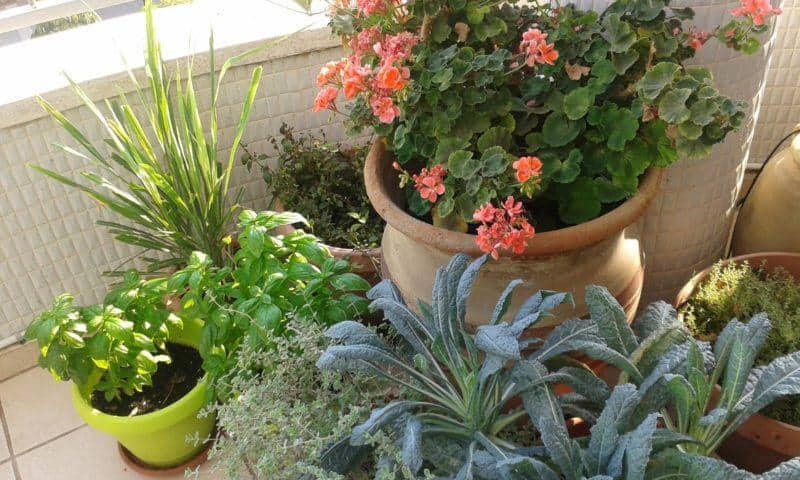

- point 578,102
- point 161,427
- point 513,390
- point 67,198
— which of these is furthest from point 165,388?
point 578,102

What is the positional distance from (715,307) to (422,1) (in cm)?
89

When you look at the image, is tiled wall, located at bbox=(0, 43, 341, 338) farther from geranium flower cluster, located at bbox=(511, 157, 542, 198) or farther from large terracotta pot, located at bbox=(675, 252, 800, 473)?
large terracotta pot, located at bbox=(675, 252, 800, 473)

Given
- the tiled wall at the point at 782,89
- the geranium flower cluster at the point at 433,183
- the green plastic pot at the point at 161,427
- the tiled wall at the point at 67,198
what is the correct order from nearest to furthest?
the geranium flower cluster at the point at 433,183 → the green plastic pot at the point at 161,427 → the tiled wall at the point at 67,198 → the tiled wall at the point at 782,89

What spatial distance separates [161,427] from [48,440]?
0.49 m

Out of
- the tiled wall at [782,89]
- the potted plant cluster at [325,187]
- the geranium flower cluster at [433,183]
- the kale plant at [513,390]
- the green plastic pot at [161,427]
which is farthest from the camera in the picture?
the tiled wall at [782,89]

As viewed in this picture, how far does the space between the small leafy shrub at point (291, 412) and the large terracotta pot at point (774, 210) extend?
1.07 metres

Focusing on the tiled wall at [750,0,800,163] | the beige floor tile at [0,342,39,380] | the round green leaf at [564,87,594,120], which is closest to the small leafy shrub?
the round green leaf at [564,87,594,120]

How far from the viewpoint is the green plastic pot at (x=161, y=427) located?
1.42 meters

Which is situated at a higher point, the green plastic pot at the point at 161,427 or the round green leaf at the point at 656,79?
the round green leaf at the point at 656,79

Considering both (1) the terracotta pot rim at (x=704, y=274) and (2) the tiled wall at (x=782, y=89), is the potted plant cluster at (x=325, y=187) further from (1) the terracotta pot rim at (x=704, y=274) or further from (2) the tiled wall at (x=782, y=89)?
(2) the tiled wall at (x=782, y=89)

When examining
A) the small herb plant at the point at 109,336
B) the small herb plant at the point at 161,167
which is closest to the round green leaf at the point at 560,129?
the small herb plant at the point at 161,167

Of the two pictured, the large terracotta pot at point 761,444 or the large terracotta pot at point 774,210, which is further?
Result: the large terracotta pot at point 774,210

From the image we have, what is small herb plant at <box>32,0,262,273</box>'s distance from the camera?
1.49 meters

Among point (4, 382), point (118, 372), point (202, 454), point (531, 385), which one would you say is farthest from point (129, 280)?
point (531, 385)
